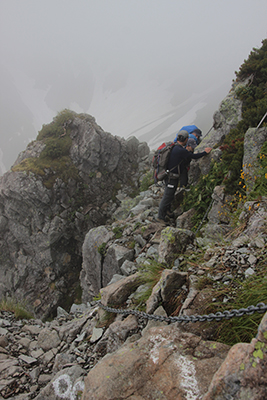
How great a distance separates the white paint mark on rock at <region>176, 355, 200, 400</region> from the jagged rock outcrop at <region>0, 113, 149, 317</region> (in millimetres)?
14553

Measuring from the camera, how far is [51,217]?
15750mm

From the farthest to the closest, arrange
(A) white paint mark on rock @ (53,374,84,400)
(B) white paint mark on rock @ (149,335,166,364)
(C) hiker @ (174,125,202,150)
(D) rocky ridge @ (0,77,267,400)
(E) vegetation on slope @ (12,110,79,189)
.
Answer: (E) vegetation on slope @ (12,110,79,189)
(C) hiker @ (174,125,202,150)
(A) white paint mark on rock @ (53,374,84,400)
(B) white paint mark on rock @ (149,335,166,364)
(D) rocky ridge @ (0,77,267,400)

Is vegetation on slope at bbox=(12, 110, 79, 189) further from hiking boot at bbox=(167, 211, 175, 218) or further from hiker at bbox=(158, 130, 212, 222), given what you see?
hiker at bbox=(158, 130, 212, 222)

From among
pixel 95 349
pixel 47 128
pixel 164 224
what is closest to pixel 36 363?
pixel 95 349

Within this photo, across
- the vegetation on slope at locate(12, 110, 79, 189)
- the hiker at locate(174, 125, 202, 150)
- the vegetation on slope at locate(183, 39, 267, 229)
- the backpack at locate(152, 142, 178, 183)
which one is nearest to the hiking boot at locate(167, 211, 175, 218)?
the vegetation on slope at locate(183, 39, 267, 229)

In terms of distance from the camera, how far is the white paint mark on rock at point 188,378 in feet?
5.93

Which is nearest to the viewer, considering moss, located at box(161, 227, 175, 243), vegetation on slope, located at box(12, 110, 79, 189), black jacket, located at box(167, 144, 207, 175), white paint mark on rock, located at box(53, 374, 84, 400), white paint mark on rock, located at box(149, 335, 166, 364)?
white paint mark on rock, located at box(149, 335, 166, 364)

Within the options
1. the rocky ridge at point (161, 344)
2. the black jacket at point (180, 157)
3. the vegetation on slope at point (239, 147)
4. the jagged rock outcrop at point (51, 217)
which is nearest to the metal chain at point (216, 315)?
the rocky ridge at point (161, 344)

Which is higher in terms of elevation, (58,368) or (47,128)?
(47,128)

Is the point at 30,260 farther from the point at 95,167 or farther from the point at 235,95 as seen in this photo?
the point at 235,95

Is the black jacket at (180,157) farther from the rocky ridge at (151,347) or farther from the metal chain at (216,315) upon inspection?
the metal chain at (216,315)

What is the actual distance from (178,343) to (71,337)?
387cm

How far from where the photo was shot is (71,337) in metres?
5.04

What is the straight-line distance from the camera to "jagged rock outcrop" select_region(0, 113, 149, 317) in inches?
594
